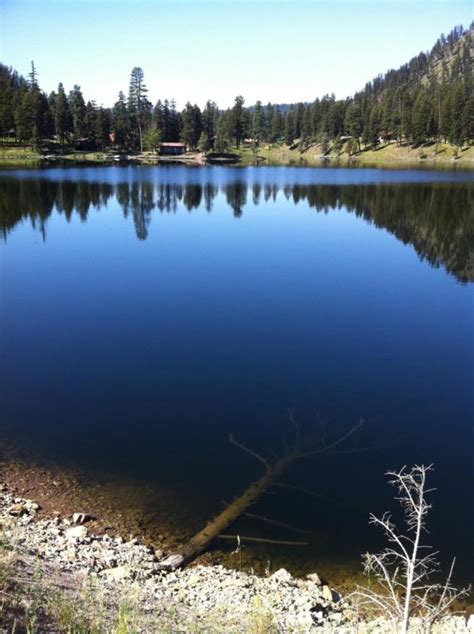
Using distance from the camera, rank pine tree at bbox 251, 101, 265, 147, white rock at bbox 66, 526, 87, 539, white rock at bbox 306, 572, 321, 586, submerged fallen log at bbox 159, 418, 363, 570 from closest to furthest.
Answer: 1. white rock at bbox 306, 572, 321, 586
2. submerged fallen log at bbox 159, 418, 363, 570
3. white rock at bbox 66, 526, 87, 539
4. pine tree at bbox 251, 101, 265, 147

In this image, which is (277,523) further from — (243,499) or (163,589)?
(163,589)

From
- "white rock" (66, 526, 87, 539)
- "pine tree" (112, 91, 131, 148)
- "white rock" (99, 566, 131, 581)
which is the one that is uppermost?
"pine tree" (112, 91, 131, 148)

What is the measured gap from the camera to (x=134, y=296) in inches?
974

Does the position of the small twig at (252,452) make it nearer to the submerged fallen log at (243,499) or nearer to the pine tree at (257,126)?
the submerged fallen log at (243,499)

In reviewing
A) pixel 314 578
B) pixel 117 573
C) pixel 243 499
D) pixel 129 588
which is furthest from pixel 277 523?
pixel 129 588

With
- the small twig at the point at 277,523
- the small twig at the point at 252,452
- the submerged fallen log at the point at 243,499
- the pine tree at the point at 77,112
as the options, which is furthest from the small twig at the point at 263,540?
the pine tree at the point at 77,112

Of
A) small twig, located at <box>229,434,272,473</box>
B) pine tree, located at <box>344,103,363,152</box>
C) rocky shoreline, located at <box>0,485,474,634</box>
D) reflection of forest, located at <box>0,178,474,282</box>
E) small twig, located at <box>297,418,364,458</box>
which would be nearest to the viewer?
rocky shoreline, located at <box>0,485,474,634</box>

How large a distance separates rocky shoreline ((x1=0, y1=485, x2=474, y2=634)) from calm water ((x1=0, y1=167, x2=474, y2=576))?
114 centimetres

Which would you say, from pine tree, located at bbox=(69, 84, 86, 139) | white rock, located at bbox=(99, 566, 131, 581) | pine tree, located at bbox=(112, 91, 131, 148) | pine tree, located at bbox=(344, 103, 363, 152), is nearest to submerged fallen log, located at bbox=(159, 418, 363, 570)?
white rock, located at bbox=(99, 566, 131, 581)

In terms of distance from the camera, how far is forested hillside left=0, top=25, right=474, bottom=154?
11350cm

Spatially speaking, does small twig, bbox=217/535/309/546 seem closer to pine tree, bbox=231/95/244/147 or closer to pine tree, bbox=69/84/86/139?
pine tree, bbox=69/84/86/139

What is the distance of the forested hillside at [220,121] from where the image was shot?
114 m

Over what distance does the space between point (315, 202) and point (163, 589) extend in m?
53.7

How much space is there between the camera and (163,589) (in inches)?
330
